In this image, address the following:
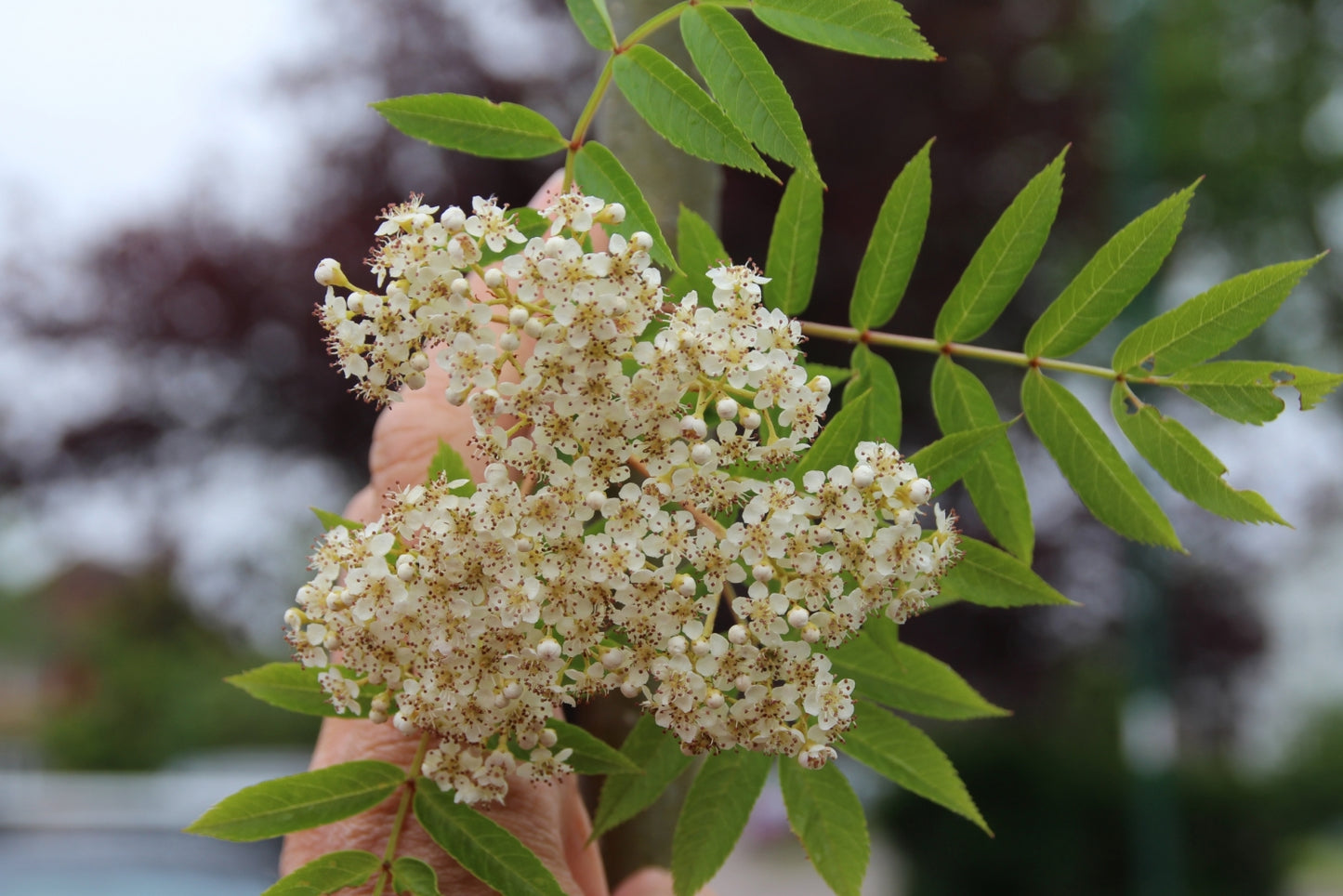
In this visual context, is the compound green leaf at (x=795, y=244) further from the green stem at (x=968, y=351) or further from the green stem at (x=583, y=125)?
the green stem at (x=583, y=125)

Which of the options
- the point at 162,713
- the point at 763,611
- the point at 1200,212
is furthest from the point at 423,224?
the point at 162,713

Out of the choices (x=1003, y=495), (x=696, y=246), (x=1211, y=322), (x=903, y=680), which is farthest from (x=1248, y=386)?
(x=696, y=246)

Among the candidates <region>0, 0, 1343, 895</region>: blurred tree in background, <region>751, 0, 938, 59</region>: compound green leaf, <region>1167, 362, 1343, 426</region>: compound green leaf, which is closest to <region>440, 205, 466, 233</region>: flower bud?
<region>751, 0, 938, 59</region>: compound green leaf

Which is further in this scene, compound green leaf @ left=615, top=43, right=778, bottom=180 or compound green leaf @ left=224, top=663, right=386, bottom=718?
compound green leaf @ left=224, top=663, right=386, bottom=718

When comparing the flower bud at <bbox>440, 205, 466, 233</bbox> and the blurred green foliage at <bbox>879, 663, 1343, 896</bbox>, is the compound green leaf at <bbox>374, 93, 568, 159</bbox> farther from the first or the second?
the blurred green foliage at <bbox>879, 663, 1343, 896</bbox>

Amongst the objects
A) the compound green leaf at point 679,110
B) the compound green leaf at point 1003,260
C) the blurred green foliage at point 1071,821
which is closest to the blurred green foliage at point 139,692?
the blurred green foliage at point 1071,821

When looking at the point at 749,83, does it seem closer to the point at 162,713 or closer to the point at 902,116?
the point at 902,116

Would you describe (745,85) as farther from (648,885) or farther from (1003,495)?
(648,885)
